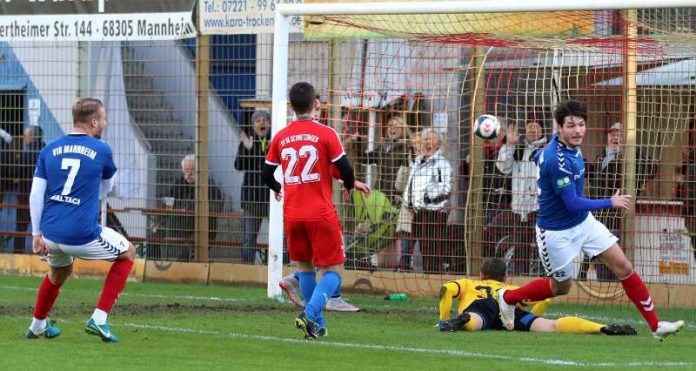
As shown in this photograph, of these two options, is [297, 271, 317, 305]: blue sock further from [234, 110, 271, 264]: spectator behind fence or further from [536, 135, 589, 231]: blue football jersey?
[234, 110, 271, 264]: spectator behind fence

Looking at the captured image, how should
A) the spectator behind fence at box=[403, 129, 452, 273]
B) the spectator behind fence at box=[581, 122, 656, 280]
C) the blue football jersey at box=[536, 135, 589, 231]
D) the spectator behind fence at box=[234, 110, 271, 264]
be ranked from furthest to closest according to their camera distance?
1. the spectator behind fence at box=[234, 110, 271, 264]
2. the spectator behind fence at box=[403, 129, 452, 273]
3. the spectator behind fence at box=[581, 122, 656, 280]
4. the blue football jersey at box=[536, 135, 589, 231]

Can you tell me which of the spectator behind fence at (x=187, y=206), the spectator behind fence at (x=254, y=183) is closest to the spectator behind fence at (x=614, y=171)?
the spectator behind fence at (x=254, y=183)

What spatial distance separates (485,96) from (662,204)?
7.65 ft

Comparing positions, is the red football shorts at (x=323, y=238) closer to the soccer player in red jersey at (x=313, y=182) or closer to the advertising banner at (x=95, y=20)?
the soccer player in red jersey at (x=313, y=182)

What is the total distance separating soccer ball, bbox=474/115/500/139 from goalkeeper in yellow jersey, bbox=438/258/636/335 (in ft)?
10.3

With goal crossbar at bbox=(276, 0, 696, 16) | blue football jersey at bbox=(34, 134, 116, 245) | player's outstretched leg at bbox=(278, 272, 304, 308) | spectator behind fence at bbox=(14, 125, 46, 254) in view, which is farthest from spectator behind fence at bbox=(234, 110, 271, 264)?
blue football jersey at bbox=(34, 134, 116, 245)

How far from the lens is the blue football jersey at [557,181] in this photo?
11109 mm

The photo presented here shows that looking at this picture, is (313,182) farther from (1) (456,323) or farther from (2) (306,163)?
(1) (456,323)

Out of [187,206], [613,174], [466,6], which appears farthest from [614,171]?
[187,206]

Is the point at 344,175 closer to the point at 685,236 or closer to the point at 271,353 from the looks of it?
the point at 271,353

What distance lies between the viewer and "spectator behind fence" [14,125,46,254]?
18969 mm

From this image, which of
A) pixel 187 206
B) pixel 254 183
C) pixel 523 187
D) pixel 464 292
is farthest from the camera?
pixel 187 206

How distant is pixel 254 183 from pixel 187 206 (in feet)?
3.63

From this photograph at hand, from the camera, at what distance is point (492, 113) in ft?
53.0
